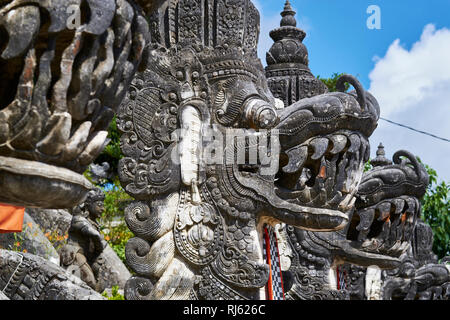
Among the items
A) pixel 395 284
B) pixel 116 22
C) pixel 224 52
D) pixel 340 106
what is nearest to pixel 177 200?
pixel 224 52

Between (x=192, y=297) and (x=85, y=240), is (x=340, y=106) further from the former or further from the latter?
(x=85, y=240)

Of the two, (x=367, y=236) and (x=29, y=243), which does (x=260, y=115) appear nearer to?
(x=367, y=236)

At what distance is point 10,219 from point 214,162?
1.85 metres

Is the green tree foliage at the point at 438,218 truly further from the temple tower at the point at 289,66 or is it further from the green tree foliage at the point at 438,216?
the temple tower at the point at 289,66

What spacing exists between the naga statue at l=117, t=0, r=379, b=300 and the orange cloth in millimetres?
1155

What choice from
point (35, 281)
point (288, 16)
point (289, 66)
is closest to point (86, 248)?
point (35, 281)

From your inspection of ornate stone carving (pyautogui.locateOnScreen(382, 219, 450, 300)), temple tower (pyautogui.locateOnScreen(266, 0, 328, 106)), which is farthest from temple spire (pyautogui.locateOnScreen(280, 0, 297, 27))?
ornate stone carving (pyautogui.locateOnScreen(382, 219, 450, 300))

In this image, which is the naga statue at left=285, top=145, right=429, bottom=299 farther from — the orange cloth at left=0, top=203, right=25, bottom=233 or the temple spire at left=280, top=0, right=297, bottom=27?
the orange cloth at left=0, top=203, right=25, bottom=233

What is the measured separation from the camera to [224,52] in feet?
19.9

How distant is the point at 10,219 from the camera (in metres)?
6.42

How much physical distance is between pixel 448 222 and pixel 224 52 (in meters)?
11.1

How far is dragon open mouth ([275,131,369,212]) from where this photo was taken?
20.1 ft

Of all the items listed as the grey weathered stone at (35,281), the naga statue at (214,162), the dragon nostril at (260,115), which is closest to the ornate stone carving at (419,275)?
the naga statue at (214,162)

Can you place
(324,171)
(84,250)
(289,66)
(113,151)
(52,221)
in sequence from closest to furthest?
(324,171), (84,250), (289,66), (52,221), (113,151)
